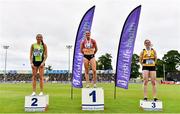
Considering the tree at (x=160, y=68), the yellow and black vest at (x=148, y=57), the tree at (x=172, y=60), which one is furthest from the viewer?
the tree at (x=172, y=60)

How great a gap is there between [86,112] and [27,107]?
1.83m

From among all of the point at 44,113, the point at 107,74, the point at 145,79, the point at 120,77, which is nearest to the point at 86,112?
the point at 44,113

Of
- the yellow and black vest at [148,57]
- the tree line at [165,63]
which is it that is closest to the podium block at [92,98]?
the yellow and black vest at [148,57]

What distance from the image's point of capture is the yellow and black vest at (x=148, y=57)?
1075cm

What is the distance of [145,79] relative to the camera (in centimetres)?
1066

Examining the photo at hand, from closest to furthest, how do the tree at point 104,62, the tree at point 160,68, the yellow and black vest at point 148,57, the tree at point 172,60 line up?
the yellow and black vest at point 148,57
the tree at point 160,68
the tree at point 172,60
the tree at point 104,62

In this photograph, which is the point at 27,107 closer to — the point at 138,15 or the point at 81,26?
the point at 81,26

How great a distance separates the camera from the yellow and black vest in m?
10.8

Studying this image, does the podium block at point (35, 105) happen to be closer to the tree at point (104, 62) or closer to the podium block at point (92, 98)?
the podium block at point (92, 98)

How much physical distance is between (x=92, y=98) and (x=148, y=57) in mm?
2232

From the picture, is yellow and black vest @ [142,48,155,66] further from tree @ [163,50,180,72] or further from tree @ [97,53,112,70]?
tree @ [97,53,112,70]

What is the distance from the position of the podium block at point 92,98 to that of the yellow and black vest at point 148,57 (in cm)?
172

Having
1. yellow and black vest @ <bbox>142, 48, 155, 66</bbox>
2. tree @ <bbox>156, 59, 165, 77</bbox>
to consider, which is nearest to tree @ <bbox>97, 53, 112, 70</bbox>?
tree @ <bbox>156, 59, 165, 77</bbox>

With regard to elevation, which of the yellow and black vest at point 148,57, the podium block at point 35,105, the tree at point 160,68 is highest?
the tree at point 160,68
